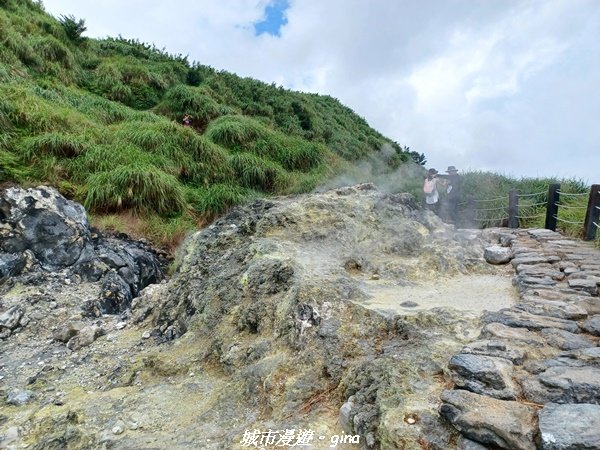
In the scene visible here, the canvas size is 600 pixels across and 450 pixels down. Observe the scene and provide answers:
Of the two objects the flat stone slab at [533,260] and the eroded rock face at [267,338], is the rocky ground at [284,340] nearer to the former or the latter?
the eroded rock face at [267,338]

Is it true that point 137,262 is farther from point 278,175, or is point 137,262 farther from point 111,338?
point 278,175

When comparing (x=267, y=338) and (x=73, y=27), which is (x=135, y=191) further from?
(x=73, y=27)

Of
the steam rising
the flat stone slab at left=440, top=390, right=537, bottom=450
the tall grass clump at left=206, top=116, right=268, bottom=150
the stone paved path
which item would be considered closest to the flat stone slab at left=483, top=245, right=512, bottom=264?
the stone paved path

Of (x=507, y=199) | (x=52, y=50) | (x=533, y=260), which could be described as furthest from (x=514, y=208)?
(x=52, y=50)

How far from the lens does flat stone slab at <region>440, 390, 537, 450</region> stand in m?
1.71

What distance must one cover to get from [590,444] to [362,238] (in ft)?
10.5

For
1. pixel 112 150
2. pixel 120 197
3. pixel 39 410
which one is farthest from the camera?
pixel 112 150

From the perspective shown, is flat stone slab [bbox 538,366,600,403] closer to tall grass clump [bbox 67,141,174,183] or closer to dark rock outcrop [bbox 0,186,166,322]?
dark rock outcrop [bbox 0,186,166,322]

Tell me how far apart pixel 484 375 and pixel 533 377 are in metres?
0.24

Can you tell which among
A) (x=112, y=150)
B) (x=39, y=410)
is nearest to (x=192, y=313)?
(x=39, y=410)

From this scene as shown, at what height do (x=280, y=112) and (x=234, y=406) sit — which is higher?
(x=280, y=112)

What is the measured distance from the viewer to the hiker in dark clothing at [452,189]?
9250 millimetres

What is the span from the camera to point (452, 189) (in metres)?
9.27

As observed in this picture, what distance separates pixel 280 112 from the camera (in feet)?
52.2
